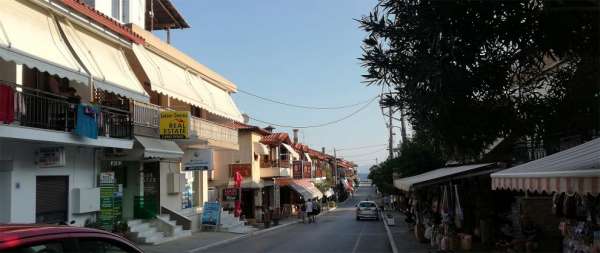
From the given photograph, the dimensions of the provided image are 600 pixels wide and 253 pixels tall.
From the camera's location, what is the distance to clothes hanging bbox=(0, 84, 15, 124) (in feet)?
48.6

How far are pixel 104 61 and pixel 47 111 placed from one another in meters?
3.98

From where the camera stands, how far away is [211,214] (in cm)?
3195

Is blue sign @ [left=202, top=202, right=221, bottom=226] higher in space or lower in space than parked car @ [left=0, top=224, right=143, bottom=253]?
lower

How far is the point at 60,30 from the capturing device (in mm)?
18797

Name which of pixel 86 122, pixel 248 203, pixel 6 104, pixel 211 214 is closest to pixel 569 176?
pixel 6 104

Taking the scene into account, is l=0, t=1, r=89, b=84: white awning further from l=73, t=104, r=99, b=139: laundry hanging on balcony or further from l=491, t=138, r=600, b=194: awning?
l=491, t=138, r=600, b=194: awning

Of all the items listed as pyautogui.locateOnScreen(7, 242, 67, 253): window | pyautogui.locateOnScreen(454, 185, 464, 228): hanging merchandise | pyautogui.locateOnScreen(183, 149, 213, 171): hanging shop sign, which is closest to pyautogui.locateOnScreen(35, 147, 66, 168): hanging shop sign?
pyautogui.locateOnScreen(183, 149, 213, 171): hanging shop sign

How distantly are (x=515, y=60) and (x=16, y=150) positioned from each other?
44.9ft

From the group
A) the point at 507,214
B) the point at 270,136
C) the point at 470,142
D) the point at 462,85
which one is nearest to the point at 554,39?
the point at 462,85

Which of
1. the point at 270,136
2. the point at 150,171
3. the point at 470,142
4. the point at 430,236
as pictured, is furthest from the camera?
the point at 270,136

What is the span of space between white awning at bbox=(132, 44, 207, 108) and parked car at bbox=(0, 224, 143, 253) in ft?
65.1

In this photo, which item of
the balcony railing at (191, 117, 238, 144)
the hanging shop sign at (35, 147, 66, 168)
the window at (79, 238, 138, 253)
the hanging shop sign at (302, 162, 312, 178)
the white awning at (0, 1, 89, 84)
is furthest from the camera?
the hanging shop sign at (302, 162, 312, 178)

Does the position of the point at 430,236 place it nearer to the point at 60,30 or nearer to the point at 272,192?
the point at 60,30

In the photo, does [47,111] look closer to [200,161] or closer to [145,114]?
[145,114]
